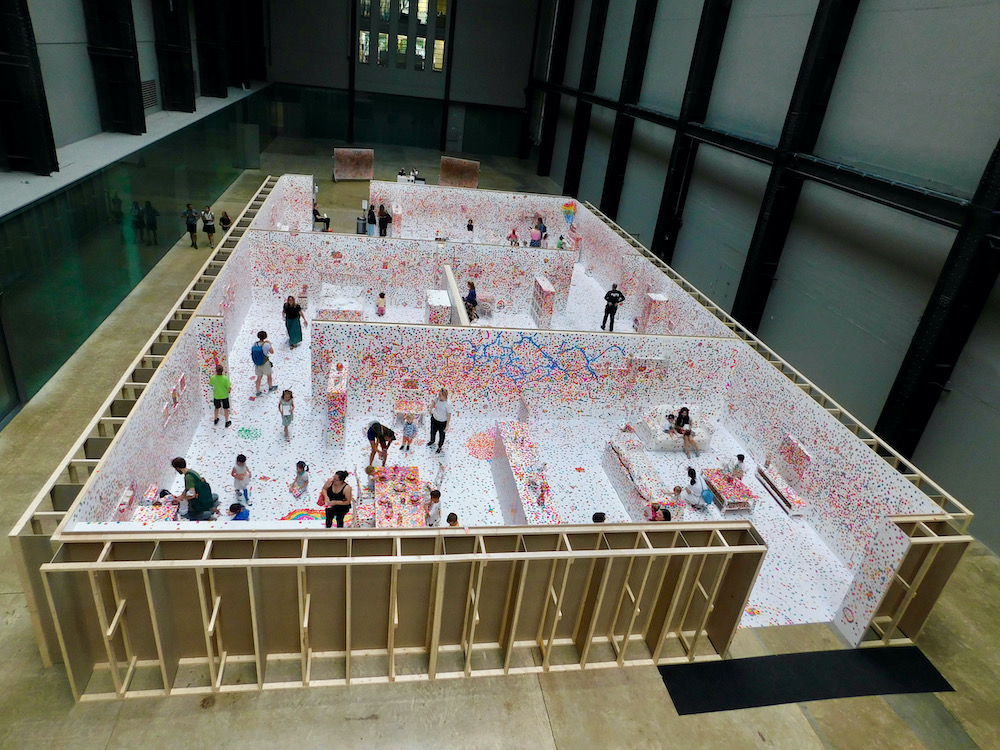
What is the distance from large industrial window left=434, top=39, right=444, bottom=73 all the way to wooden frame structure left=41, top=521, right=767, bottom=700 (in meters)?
38.7

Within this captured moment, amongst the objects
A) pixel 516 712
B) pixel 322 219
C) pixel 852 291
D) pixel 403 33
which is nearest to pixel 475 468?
pixel 516 712

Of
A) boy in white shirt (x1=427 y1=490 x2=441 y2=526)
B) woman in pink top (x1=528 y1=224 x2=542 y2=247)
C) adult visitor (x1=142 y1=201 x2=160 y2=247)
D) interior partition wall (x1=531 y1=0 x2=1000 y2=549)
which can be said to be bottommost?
boy in white shirt (x1=427 y1=490 x2=441 y2=526)

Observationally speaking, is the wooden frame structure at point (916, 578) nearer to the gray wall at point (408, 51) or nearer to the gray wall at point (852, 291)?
the gray wall at point (852, 291)

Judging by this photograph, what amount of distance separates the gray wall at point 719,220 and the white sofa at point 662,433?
6.91 meters

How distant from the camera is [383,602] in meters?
6.82

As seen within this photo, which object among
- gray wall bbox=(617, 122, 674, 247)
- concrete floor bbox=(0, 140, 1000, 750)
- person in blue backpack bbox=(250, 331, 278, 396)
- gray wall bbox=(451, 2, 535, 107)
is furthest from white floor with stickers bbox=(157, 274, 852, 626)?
gray wall bbox=(451, 2, 535, 107)

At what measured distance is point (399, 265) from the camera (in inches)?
685

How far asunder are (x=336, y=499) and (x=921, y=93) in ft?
44.4

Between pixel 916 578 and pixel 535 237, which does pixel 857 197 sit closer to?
pixel 916 578

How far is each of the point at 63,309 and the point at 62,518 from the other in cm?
848

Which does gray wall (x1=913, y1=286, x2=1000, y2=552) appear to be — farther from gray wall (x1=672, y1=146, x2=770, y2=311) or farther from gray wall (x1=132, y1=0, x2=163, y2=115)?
gray wall (x1=132, y1=0, x2=163, y2=115)

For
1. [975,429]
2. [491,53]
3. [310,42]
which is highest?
[491,53]

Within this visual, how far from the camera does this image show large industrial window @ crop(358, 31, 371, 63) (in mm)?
37938

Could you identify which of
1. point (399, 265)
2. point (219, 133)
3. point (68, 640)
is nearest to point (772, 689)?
point (68, 640)
